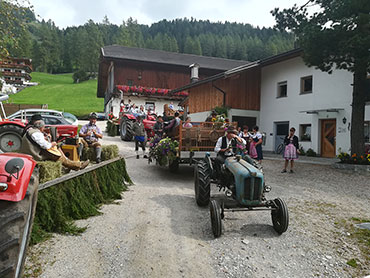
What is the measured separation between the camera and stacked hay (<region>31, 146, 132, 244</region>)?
145 inches

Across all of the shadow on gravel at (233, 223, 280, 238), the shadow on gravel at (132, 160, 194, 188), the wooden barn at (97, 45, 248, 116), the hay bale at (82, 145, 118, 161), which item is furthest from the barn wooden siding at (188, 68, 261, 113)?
the shadow on gravel at (233, 223, 280, 238)

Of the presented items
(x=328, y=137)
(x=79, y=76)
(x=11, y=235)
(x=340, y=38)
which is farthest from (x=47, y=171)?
(x=79, y=76)

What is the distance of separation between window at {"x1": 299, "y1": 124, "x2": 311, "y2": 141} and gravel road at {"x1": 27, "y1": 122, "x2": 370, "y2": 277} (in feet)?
32.8

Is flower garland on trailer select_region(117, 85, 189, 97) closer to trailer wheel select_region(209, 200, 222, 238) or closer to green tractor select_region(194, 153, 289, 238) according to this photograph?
green tractor select_region(194, 153, 289, 238)

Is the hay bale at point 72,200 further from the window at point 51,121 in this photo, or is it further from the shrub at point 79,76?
the shrub at point 79,76

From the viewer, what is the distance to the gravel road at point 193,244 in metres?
3.34

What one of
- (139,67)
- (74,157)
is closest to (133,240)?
(74,157)

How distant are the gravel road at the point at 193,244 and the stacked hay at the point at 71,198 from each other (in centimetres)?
16

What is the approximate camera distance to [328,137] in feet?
49.3

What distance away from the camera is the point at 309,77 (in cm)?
1634

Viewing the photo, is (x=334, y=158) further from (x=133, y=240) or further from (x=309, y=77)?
(x=133, y=240)

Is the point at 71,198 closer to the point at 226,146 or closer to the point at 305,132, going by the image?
the point at 226,146

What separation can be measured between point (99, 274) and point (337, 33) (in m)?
10.8

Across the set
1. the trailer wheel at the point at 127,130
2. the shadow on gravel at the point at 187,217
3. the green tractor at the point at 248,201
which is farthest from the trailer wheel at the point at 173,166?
the trailer wheel at the point at 127,130
